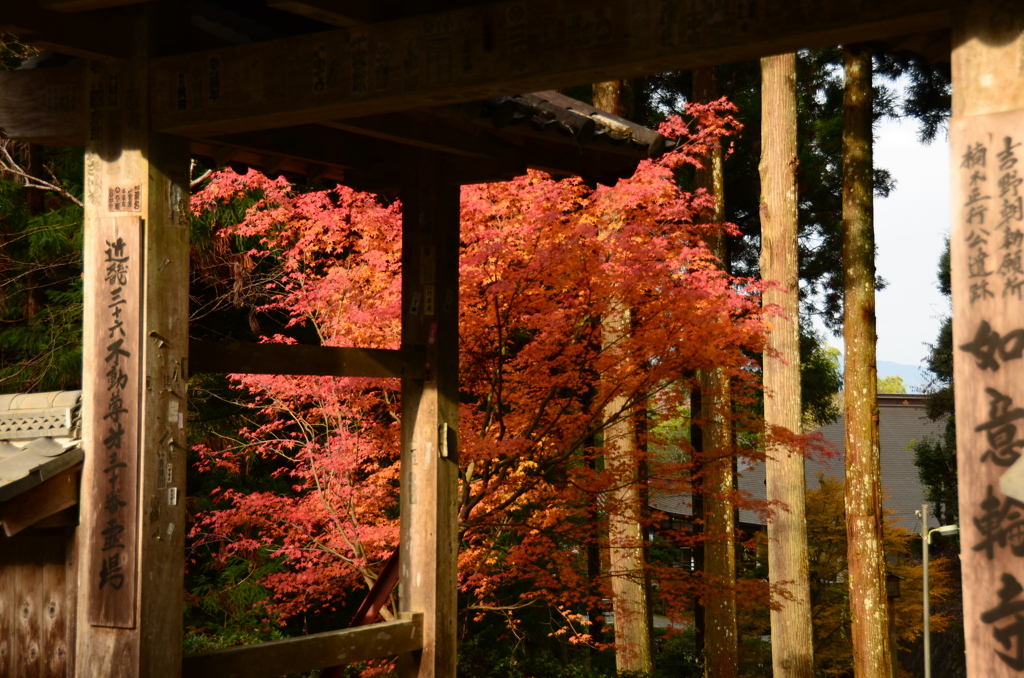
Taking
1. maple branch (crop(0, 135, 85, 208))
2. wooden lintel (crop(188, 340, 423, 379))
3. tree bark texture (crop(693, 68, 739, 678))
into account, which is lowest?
tree bark texture (crop(693, 68, 739, 678))

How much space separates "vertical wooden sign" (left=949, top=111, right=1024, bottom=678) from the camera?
95.0 inches

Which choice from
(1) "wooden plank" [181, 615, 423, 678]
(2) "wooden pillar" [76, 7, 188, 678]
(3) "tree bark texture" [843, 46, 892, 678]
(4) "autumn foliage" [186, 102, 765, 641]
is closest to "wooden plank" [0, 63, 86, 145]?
(2) "wooden pillar" [76, 7, 188, 678]

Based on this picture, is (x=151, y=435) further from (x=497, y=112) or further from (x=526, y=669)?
(x=526, y=669)

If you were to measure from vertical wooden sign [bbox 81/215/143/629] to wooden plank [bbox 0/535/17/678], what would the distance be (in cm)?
77

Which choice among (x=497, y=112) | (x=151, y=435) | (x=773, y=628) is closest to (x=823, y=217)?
(x=773, y=628)

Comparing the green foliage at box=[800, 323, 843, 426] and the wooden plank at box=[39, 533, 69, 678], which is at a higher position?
the green foliage at box=[800, 323, 843, 426]

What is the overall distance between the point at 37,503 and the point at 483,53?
2.41 m

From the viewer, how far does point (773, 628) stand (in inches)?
446

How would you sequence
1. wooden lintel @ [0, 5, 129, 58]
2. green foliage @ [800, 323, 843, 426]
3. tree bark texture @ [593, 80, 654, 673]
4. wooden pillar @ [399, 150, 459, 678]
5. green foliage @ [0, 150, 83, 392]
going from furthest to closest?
1. green foliage @ [800, 323, 843, 426]
2. green foliage @ [0, 150, 83, 392]
3. tree bark texture @ [593, 80, 654, 673]
4. wooden pillar @ [399, 150, 459, 678]
5. wooden lintel @ [0, 5, 129, 58]

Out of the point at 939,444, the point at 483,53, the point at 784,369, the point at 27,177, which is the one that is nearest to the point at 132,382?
the point at 483,53

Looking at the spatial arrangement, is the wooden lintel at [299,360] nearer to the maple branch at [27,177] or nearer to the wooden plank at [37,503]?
the wooden plank at [37,503]

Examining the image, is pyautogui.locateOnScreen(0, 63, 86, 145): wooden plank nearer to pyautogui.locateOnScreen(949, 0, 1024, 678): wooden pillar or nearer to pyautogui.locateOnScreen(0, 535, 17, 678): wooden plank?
pyautogui.locateOnScreen(0, 535, 17, 678): wooden plank

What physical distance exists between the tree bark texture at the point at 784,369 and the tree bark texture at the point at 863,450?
145 cm

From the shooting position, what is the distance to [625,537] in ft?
34.4
